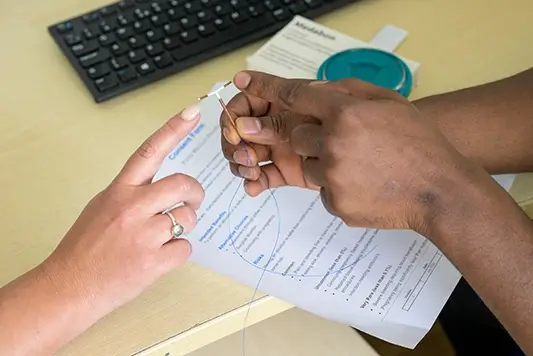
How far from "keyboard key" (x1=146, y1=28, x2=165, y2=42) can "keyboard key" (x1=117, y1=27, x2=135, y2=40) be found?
2 cm

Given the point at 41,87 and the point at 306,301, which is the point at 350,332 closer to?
the point at 306,301

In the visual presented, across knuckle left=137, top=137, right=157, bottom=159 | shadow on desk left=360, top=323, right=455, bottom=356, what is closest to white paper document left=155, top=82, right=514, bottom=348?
knuckle left=137, top=137, right=157, bottom=159

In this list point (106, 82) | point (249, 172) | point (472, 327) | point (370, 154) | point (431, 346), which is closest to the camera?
point (370, 154)

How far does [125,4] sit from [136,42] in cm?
8

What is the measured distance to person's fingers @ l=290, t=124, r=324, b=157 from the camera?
2.37 feet

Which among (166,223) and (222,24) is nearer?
(166,223)

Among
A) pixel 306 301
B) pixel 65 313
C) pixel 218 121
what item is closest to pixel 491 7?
pixel 218 121

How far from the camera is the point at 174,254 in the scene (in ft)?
2.37

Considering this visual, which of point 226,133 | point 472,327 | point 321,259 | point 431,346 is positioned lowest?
point 431,346

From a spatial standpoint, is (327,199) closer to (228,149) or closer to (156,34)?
(228,149)

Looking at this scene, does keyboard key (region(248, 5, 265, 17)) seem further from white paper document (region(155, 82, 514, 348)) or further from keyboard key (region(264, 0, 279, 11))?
white paper document (region(155, 82, 514, 348))

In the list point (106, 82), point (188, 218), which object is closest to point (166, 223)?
point (188, 218)

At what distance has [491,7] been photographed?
1.01 meters

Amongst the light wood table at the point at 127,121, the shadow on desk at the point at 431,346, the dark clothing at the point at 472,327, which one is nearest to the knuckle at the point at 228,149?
the light wood table at the point at 127,121
